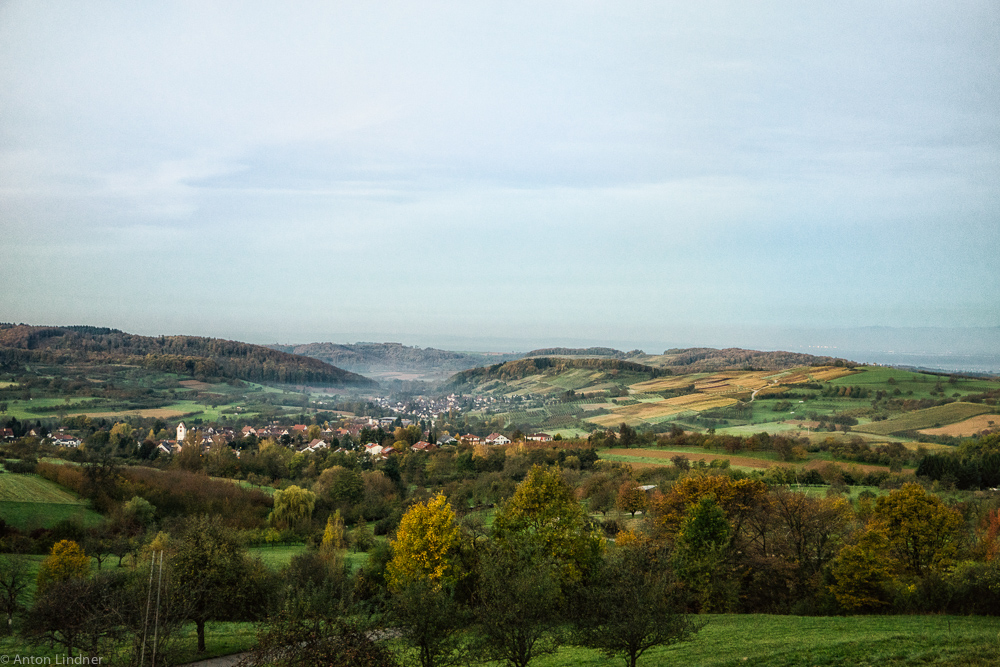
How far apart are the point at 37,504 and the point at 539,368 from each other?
120 m

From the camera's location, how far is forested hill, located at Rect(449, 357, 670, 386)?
14119cm

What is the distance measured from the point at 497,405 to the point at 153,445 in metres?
76.9

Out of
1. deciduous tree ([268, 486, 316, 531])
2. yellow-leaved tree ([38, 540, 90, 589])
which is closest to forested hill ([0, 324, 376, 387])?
deciduous tree ([268, 486, 316, 531])

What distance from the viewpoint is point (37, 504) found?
167 feet

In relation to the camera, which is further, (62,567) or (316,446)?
(316,446)

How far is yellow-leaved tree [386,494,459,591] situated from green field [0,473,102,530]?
37.8 m

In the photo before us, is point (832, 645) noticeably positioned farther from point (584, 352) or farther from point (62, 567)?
point (584, 352)

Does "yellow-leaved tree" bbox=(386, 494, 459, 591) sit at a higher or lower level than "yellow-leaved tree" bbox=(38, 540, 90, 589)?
higher

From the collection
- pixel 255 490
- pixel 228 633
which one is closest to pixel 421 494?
pixel 255 490

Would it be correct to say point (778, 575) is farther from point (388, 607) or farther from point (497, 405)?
point (497, 405)

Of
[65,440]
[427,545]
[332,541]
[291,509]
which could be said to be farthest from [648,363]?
[427,545]

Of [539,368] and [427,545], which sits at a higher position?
[539,368]

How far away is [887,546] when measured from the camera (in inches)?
1096

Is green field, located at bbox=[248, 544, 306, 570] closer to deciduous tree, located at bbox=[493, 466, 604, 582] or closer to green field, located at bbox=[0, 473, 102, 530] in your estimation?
green field, located at bbox=[0, 473, 102, 530]
